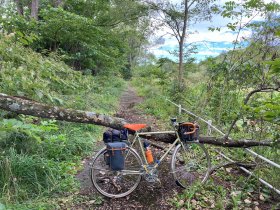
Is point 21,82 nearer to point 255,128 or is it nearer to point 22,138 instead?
point 22,138

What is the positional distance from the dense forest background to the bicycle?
37cm

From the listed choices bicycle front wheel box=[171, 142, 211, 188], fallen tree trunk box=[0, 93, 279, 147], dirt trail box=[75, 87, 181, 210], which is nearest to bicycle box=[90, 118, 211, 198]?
bicycle front wheel box=[171, 142, 211, 188]

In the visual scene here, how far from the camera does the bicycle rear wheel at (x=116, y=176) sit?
3.69 meters

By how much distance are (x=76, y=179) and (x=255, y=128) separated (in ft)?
11.5

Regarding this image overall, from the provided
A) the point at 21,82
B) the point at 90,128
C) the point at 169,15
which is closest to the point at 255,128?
Result: the point at 90,128

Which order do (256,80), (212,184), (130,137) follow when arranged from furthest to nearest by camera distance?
(256,80) < (212,184) < (130,137)

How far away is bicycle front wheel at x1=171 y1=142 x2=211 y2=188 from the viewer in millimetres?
4109

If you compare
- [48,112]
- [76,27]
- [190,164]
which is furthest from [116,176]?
[76,27]

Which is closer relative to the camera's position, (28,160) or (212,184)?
(28,160)

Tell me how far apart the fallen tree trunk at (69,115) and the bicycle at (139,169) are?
10.3 inches

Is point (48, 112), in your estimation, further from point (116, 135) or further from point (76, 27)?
point (76, 27)

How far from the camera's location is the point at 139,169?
386 cm

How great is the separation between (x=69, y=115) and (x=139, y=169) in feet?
4.59

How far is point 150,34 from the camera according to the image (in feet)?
37.2
